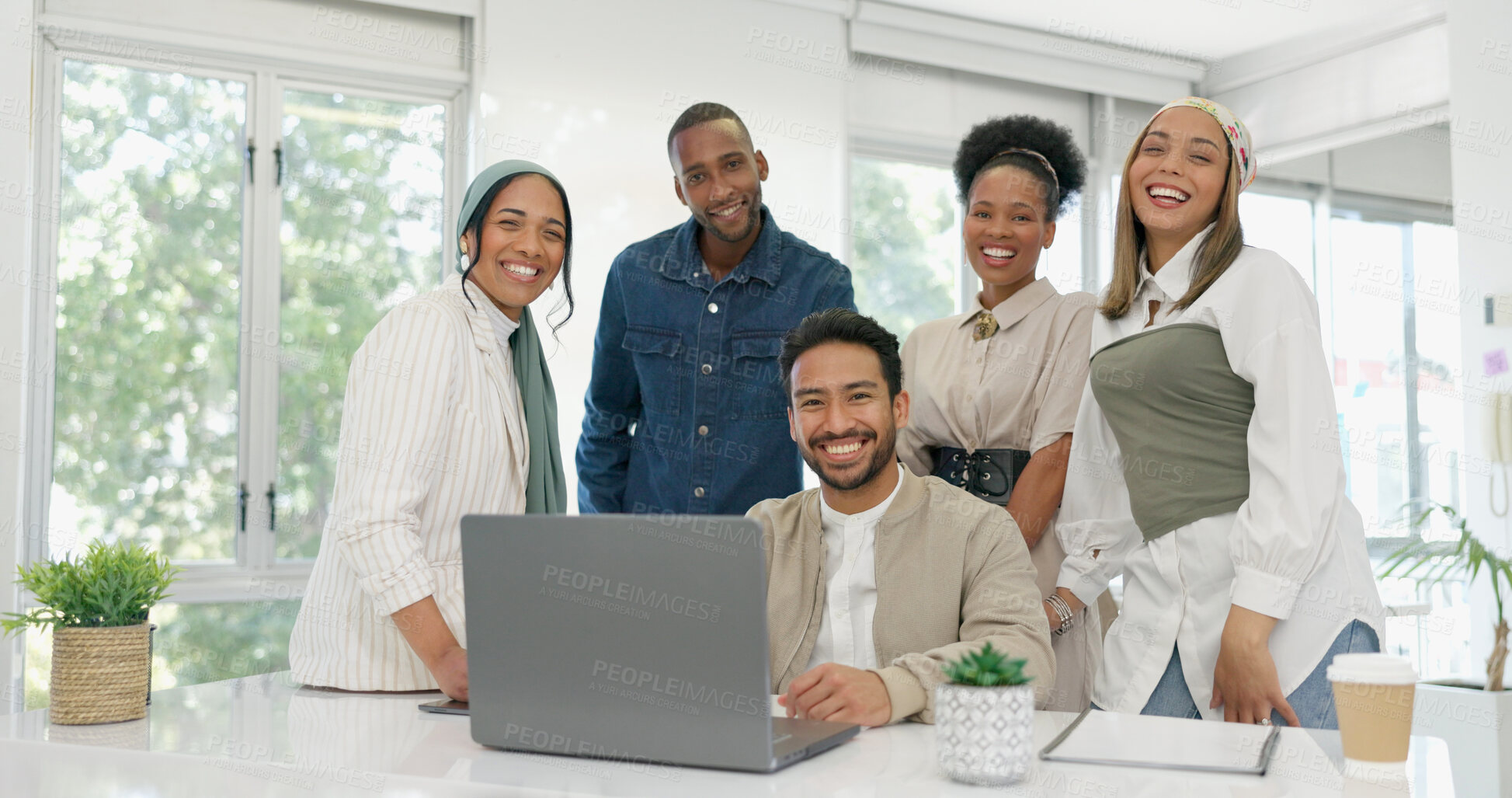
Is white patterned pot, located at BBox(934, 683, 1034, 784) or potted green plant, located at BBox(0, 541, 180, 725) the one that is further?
potted green plant, located at BBox(0, 541, 180, 725)

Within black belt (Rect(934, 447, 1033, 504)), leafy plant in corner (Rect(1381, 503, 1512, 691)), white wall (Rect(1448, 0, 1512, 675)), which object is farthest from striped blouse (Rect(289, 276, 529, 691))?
white wall (Rect(1448, 0, 1512, 675))

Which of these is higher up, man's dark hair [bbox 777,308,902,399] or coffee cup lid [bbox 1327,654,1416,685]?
man's dark hair [bbox 777,308,902,399]

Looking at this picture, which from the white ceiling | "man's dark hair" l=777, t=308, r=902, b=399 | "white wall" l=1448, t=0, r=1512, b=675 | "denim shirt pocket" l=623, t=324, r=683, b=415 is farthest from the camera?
the white ceiling

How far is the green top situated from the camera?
1.68m

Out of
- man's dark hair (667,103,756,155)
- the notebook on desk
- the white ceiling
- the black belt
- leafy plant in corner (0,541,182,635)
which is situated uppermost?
the white ceiling

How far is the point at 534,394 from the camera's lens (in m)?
1.93

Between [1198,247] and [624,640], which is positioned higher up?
[1198,247]

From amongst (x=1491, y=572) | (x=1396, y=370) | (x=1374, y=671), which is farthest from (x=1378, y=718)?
(x=1396, y=370)

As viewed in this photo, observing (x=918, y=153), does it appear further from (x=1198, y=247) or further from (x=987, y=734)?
(x=987, y=734)

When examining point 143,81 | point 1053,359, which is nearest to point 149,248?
point 143,81

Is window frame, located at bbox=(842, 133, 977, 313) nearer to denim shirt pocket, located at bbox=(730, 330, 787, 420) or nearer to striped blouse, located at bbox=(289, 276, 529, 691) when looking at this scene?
denim shirt pocket, located at bbox=(730, 330, 787, 420)

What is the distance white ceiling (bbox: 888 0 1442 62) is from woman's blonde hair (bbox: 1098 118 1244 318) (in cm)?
320

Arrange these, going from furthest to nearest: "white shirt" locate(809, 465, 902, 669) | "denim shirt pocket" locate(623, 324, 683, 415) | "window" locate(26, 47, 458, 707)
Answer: "window" locate(26, 47, 458, 707) < "denim shirt pocket" locate(623, 324, 683, 415) < "white shirt" locate(809, 465, 902, 669)

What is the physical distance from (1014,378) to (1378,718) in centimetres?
111
